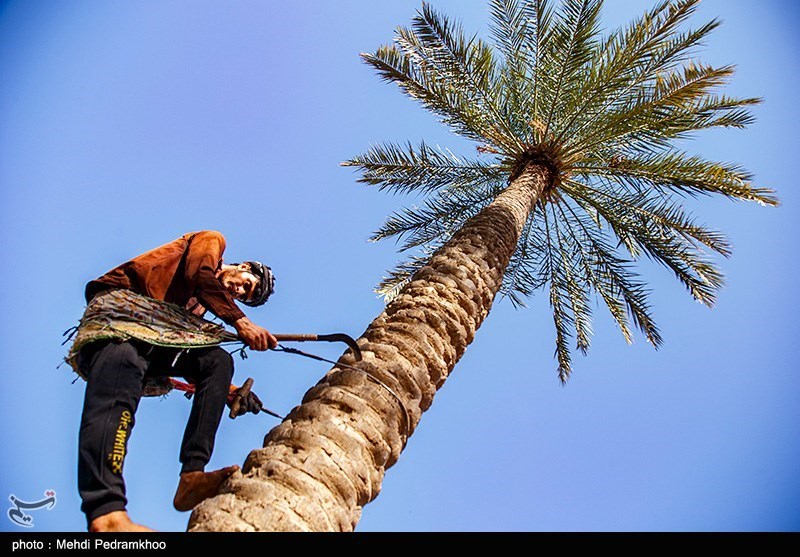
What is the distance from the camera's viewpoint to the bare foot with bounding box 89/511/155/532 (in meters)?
2.14

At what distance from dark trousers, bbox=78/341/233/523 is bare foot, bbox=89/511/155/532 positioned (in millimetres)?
33

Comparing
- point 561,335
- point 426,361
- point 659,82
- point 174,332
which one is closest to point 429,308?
point 426,361

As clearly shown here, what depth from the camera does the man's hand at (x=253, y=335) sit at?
9.96 ft

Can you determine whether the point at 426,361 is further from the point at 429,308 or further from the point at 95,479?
the point at 95,479

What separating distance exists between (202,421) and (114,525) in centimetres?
70

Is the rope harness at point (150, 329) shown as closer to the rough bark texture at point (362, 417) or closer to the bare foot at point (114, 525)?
the rough bark texture at point (362, 417)

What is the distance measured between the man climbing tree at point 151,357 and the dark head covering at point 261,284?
0.33 meters

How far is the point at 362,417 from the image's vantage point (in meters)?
2.93

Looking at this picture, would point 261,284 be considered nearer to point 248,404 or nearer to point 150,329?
point 248,404

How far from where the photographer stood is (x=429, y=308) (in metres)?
3.87

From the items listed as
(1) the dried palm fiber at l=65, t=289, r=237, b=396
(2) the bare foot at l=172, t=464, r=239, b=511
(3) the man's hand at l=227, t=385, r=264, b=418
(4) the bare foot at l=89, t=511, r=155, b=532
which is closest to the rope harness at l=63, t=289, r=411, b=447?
(1) the dried palm fiber at l=65, t=289, r=237, b=396

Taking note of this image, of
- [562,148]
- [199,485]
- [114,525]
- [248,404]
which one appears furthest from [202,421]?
[562,148]

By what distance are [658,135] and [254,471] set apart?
7175 millimetres
